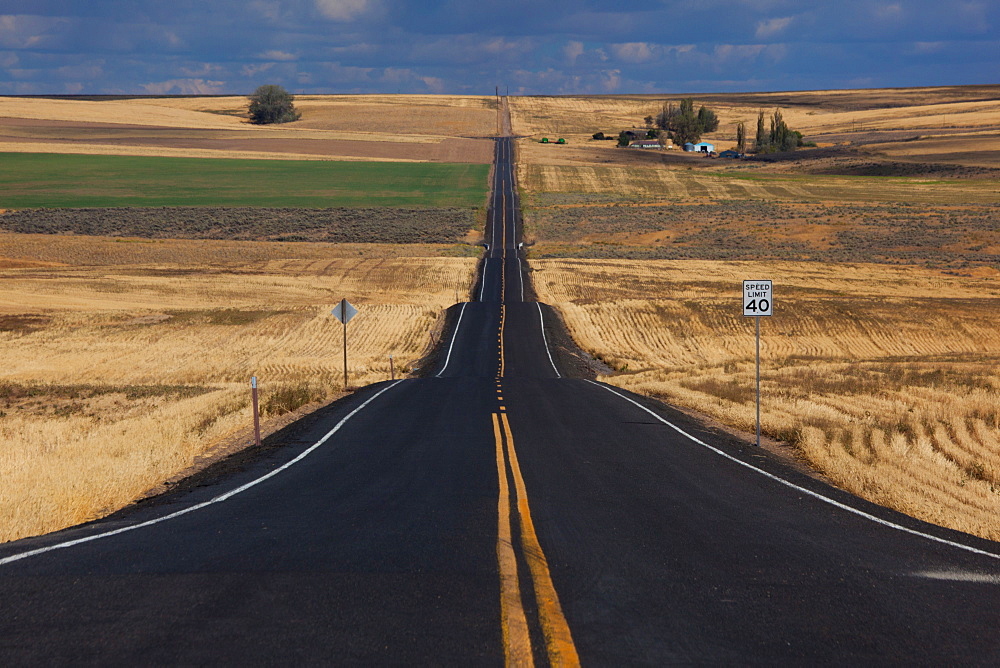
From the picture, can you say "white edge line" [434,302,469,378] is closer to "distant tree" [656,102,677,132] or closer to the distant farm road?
the distant farm road

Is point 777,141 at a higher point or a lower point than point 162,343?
higher

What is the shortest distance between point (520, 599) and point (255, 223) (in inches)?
3191

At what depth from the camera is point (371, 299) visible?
52.9 m

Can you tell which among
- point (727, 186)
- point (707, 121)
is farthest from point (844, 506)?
point (707, 121)

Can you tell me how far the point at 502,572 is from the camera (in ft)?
24.3

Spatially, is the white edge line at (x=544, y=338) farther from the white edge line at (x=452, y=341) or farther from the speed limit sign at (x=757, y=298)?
the speed limit sign at (x=757, y=298)

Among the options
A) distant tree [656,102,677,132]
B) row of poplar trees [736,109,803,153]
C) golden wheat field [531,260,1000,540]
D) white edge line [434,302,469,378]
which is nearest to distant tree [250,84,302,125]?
distant tree [656,102,677,132]

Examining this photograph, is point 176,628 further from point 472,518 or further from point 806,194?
point 806,194

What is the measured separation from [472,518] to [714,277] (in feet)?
168

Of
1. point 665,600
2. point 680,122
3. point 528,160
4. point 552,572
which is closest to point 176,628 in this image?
point 552,572

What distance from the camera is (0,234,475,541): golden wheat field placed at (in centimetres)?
1286

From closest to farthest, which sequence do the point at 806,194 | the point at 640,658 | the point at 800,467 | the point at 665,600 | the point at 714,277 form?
the point at 640,658, the point at 665,600, the point at 800,467, the point at 714,277, the point at 806,194

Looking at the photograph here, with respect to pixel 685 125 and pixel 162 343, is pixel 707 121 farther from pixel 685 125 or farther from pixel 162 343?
pixel 162 343

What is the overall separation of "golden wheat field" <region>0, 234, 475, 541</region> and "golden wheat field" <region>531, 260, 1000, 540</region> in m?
9.76
